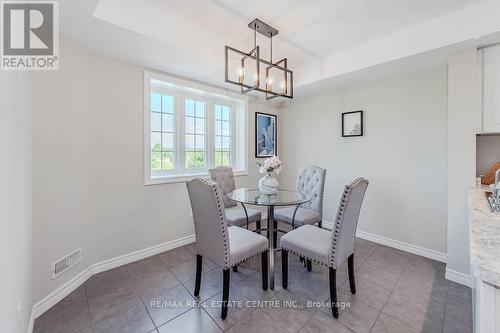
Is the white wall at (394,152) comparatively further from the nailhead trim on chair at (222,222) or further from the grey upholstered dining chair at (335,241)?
the nailhead trim on chair at (222,222)

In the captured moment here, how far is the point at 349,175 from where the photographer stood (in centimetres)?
328

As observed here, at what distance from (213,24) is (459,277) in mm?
3562

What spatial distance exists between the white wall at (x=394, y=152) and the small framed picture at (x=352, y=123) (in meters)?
0.08

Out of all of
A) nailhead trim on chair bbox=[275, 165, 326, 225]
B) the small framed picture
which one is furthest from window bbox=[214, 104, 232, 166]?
the small framed picture

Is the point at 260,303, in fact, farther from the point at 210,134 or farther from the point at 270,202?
the point at 210,134

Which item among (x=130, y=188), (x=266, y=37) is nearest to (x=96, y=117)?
(x=130, y=188)

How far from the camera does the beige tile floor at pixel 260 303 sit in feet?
5.12

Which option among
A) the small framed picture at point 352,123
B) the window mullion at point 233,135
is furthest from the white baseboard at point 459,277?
the window mullion at point 233,135

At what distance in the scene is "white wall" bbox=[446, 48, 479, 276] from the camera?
201 centimetres

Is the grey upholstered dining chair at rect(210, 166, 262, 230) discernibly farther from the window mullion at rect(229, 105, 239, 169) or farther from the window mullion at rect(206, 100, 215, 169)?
the window mullion at rect(229, 105, 239, 169)

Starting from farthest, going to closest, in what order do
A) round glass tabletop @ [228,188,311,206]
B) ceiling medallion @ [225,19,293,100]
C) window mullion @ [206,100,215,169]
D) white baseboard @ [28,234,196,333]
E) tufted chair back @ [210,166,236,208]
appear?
window mullion @ [206,100,215,169]
tufted chair back @ [210,166,236,208]
round glass tabletop @ [228,188,311,206]
ceiling medallion @ [225,19,293,100]
white baseboard @ [28,234,196,333]

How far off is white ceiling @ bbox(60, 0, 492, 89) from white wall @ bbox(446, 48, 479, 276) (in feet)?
1.82

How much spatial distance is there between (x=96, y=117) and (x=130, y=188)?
840mm

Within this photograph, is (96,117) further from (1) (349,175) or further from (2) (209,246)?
(1) (349,175)
